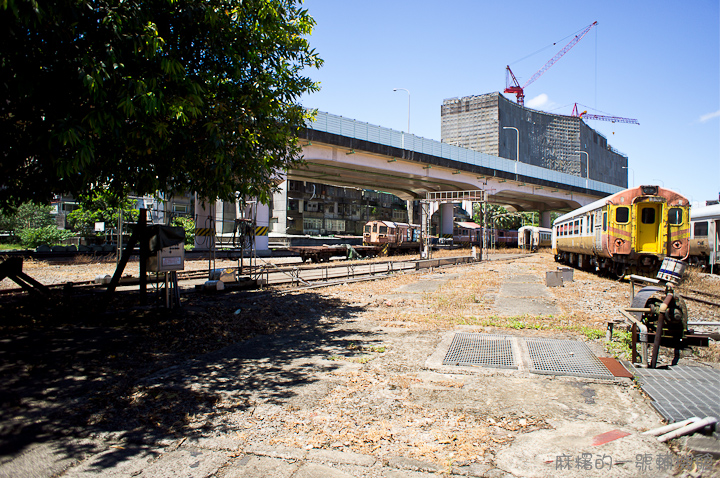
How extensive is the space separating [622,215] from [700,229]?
10446 millimetres

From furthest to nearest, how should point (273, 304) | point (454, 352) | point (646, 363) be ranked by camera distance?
1. point (273, 304)
2. point (454, 352)
3. point (646, 363)

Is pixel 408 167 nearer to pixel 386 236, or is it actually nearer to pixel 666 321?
pixel 386 236

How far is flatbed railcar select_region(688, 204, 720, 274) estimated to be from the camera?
21656mm

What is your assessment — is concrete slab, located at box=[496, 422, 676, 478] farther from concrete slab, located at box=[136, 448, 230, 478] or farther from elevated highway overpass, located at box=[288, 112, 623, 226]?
elevated highway overpass, located at box=[288, 112, 623, 226]

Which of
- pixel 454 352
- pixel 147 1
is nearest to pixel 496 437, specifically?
pixel 454 352

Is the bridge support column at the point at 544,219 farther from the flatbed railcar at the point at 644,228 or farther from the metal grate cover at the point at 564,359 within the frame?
the metal grate cover at the point at 564,359

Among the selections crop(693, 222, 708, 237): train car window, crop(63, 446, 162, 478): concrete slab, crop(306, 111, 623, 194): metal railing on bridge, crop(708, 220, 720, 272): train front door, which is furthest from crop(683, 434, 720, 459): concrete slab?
crop(306, 111, 623, 194): metal railing on bridge

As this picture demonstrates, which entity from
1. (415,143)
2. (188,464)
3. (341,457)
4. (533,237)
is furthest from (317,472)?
(533,237)

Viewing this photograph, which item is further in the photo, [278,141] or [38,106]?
[278,141]

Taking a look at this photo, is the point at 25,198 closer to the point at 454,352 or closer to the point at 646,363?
the point at 454,352

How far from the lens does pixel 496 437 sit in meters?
4.25

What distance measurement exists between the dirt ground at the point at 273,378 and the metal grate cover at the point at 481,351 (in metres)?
0.48

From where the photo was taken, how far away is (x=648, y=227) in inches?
659

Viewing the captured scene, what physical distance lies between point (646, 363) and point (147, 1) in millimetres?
9861
